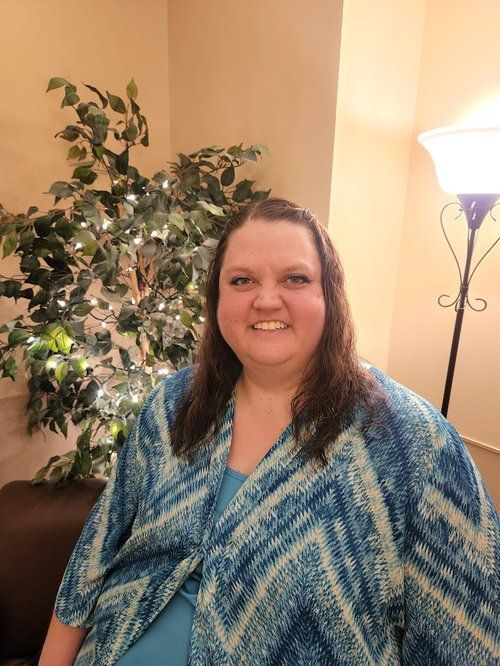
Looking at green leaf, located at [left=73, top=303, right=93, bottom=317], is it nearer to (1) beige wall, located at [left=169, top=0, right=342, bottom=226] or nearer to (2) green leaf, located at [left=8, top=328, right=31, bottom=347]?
(2) green leaf, located at [left=8, top=328, right=31, bottom=347]

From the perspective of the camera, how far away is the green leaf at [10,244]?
3.89ft

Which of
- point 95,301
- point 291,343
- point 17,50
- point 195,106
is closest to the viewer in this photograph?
point 291,343

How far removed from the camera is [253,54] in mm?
1578

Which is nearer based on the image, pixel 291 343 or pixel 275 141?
pixel 291 343

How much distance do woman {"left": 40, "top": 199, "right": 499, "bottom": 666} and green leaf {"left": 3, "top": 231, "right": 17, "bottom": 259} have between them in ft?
2.00

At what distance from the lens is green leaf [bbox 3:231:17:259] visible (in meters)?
1.19

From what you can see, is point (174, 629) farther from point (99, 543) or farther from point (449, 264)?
point (449, 264)

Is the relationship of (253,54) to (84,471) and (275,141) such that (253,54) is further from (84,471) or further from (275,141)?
(84,471)

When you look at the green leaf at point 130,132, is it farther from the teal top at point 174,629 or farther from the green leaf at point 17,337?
the teal top at point 174,629

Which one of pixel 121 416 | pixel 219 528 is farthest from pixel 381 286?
pixel 219 528

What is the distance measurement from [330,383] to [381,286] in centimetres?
93

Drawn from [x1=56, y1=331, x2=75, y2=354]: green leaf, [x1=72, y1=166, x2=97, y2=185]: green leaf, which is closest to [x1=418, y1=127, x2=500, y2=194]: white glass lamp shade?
[x1=72, y1=166, x2=97, y2=185]: green leaf

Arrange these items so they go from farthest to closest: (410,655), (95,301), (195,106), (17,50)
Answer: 1. (195,106)
2. (17,50)
3. (95,301)
4. (410,655)

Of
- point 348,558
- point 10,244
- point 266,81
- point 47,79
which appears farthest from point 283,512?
point 47,79
